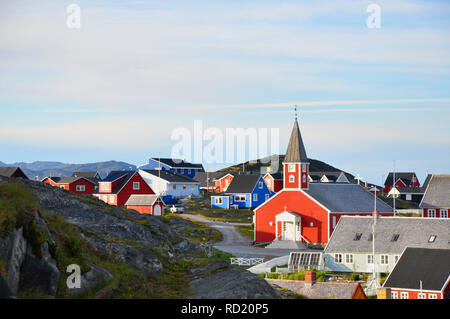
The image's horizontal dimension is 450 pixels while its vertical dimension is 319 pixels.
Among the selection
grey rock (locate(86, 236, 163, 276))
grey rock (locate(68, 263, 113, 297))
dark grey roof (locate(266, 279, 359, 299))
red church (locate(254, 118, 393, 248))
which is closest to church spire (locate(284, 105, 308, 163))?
red church (locate(254, 118, 393, 248))

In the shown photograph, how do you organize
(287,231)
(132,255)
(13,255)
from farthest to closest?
(287,231)
(132,255)
(13,255)

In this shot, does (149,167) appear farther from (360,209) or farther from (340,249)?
(340,249)

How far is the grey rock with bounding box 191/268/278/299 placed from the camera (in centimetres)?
2623

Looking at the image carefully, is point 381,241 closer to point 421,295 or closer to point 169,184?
point 421,295

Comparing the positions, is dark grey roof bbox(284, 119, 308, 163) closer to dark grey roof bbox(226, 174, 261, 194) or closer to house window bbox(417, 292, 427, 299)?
dark grey roof bbox(226, 174, 261, 194)

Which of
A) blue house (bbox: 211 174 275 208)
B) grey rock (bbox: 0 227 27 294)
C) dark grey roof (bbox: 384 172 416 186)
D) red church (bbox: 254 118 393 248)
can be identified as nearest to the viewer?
grey rock (bbox: 0 227 27 294)

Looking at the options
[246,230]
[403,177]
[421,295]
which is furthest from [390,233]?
[403,177]

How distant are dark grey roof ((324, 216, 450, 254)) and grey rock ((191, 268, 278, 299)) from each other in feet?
103

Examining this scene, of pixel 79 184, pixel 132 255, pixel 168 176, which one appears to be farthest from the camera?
pixel 79 184

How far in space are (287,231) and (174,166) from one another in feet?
247

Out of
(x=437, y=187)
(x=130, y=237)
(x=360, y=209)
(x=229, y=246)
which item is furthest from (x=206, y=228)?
(x=130, y=237)

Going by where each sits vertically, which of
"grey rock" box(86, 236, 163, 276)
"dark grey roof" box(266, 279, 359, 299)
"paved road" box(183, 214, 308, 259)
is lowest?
"paved road" box(183, 214, 308, 259)

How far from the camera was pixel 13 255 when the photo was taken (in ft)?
69.6
